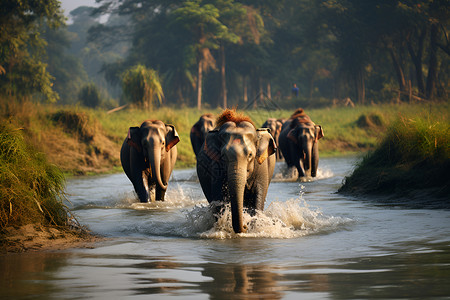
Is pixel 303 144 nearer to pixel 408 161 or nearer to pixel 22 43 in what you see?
pixel 408 161

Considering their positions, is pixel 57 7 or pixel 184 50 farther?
pixel 184 50

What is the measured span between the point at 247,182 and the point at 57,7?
3707 cm

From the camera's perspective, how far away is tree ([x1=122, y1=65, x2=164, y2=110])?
113 feet

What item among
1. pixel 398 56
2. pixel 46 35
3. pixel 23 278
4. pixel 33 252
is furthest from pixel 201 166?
pixel 46 35

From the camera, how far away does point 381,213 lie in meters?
11.9

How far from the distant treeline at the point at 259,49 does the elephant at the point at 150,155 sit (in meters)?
30.9

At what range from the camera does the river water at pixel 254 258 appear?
614 cm

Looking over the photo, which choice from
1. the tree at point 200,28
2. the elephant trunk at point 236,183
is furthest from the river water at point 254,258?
the tree at point 200,28

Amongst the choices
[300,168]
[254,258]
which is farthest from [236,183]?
[300,168]

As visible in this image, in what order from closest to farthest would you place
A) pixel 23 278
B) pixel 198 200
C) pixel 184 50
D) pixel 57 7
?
pixel 23 278, pixel 198 200, pixel 57 7, pixel 184 50

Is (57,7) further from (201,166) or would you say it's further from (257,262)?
(257,262)

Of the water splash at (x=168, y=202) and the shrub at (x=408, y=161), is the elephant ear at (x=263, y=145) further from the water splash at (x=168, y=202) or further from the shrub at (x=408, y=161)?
the shrub at (x=408, y=161)

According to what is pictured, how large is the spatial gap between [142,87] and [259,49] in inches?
1135

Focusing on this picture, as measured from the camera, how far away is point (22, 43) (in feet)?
144
